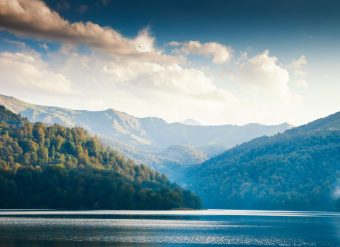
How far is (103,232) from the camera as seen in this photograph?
140375 millimetres

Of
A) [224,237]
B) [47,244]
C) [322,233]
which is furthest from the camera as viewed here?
[322,233]

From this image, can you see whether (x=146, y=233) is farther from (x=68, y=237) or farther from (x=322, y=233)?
(x=322, y=233)

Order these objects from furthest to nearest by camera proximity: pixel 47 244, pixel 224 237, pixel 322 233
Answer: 1. pixel 322 233
2. pixel 224 237
3. pixel 47 244

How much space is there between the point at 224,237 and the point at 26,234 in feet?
153

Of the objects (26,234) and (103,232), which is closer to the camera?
(26,234)

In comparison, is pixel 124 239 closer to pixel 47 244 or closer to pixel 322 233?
pixel 47 244

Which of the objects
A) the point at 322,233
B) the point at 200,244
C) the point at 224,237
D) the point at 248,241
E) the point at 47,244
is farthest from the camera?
the point at 322,233

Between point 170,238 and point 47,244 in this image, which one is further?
point 170,238

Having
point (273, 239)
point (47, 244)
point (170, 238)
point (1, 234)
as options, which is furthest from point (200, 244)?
point (1, 234)

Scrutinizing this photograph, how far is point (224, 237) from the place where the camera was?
135625mm

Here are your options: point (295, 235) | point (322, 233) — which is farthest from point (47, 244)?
point (322, 233)

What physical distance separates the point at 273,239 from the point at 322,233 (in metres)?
23.7

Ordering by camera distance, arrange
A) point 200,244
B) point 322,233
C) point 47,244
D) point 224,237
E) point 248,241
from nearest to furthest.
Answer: point 47,244 → point 200,244 → point 248,241 → point 224,237 → point 322,233

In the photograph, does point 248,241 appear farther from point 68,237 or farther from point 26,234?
point 26,234
